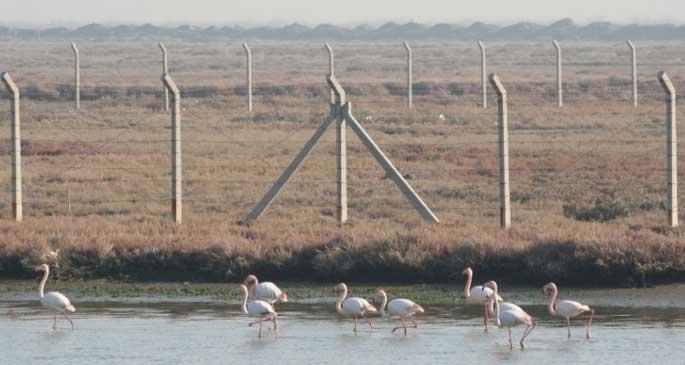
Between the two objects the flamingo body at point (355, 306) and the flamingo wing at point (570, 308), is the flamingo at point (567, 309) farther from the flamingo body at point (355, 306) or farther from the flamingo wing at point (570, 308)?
the flamingo body at point (355, 306)

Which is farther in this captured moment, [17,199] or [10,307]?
[17,199]

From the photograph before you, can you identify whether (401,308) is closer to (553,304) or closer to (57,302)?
(553,304)

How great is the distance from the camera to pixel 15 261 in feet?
55.5

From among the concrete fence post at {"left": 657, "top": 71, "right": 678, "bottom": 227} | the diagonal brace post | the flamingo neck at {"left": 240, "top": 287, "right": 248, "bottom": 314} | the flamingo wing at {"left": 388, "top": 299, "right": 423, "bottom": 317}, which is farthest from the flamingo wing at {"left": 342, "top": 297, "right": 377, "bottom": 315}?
the concrete fence post at {"left": 657, "top": 71, "right": 678, "bottom": 227}

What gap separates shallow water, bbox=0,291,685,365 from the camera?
12.6 m

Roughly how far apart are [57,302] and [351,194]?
33.7 ft

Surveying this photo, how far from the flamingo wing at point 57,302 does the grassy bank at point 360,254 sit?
92.9 inches

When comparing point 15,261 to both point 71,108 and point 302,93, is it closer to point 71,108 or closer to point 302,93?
point 71,108

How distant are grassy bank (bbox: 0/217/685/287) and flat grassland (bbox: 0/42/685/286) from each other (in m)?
0.02

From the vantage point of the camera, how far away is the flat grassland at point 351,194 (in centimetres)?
1598

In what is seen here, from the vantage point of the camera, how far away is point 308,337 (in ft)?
44.4

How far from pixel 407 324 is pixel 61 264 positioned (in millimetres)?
4498

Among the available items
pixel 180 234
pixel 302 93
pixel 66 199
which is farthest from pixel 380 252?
pixel 302 93

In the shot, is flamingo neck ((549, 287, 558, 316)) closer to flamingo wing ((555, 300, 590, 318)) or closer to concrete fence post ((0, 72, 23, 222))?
flamingo wing ((555, 300, 590, 318))
